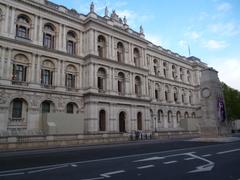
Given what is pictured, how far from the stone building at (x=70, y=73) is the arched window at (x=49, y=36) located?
121 millimetres

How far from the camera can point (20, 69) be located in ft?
98.7

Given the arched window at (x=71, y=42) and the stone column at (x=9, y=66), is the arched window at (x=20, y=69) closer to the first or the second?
the stone column at (x=9, y=66)

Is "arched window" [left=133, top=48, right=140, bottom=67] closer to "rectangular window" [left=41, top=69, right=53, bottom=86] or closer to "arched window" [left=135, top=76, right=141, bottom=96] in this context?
"arched window" [left=135, top=76, right=141, bottom=96]

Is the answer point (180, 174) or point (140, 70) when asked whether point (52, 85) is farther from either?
point (180, 174)

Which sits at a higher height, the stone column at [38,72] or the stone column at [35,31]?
the stone column at [35,31]

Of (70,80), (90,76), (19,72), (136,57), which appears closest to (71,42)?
(70,80)

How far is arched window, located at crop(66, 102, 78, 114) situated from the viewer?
33.8 m

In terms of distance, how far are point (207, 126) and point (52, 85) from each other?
2226cm

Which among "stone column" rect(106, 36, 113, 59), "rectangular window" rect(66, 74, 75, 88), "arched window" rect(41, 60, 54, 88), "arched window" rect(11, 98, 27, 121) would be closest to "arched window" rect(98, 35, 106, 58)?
"stone column" rect(106, 36, 113, 59)

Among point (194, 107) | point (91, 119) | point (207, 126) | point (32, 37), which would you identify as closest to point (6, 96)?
point (32, 37)

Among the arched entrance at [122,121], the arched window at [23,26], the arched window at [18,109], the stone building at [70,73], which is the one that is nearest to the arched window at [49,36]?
the stone building at [70,73]

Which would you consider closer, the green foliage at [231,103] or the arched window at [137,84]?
the arched window at [137,84]

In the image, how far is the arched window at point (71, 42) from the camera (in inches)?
1432

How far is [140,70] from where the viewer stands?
4362cm
